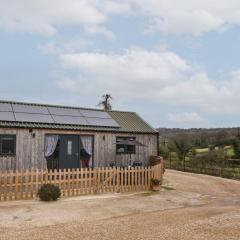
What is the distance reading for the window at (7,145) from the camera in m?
17.5

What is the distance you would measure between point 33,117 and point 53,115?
4.84 ft

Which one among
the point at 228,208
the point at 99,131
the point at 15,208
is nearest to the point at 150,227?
the point at 228,208

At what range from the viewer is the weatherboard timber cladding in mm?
17922

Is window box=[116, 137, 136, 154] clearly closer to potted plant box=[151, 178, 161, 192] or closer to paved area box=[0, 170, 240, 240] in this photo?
potted plant box=[151, 178, 161, 192]

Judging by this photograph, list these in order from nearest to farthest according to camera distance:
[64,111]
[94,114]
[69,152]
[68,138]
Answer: [68,138]
[69,152]
[64,111]
[94,114]

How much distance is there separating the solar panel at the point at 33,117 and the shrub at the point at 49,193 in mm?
5471

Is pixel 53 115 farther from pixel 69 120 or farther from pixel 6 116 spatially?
pixel 6 116

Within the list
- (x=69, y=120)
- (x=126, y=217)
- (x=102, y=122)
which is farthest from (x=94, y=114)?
(x=126, y=217)

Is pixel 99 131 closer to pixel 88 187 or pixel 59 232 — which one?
pixel 88 187

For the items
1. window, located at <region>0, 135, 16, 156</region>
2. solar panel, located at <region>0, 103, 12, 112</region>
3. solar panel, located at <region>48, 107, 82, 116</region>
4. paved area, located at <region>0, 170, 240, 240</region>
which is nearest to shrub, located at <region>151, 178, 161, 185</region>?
paved area, located at <region>0, 170, 240, 240</region>

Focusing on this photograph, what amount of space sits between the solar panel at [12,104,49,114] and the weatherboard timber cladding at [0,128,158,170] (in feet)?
6.12

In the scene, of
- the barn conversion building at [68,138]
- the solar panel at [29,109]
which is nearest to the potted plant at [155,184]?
the barn conversion building at [68,138]

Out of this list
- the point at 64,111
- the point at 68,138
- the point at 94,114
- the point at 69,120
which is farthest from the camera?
the point at 94,114

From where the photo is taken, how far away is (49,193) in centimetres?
1383
